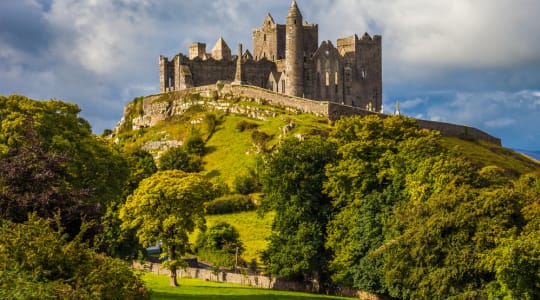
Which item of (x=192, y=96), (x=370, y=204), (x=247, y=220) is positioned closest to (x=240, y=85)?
(x=192, y=96)

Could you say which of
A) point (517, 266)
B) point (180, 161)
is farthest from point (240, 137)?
point (517, 266)

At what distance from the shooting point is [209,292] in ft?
187

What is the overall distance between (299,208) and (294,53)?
55.1m

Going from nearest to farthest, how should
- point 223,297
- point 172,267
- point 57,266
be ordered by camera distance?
point 57,266, point 223,297, point 172,267

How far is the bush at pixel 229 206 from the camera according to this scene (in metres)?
95.8

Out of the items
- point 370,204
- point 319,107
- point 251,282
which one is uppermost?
point 319,107

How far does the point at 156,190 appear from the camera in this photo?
61.0 m

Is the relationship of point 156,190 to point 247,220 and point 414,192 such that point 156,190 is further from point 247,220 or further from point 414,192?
point 247,220

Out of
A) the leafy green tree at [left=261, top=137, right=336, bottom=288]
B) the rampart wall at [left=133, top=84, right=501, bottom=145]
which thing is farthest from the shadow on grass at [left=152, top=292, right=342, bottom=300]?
the rampart wall at [left=133, top=84, right=501, bottom=145]

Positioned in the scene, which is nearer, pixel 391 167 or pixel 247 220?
pixel 391 167

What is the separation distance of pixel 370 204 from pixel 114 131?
83342 millimetres

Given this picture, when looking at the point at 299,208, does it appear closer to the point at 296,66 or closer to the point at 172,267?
the point at 172,267

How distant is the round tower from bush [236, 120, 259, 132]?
359 inches

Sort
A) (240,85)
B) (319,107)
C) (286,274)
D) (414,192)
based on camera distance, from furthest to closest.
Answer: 1. (240,85)
2. (319,107)
3. (286,274)
4. (414,192)
